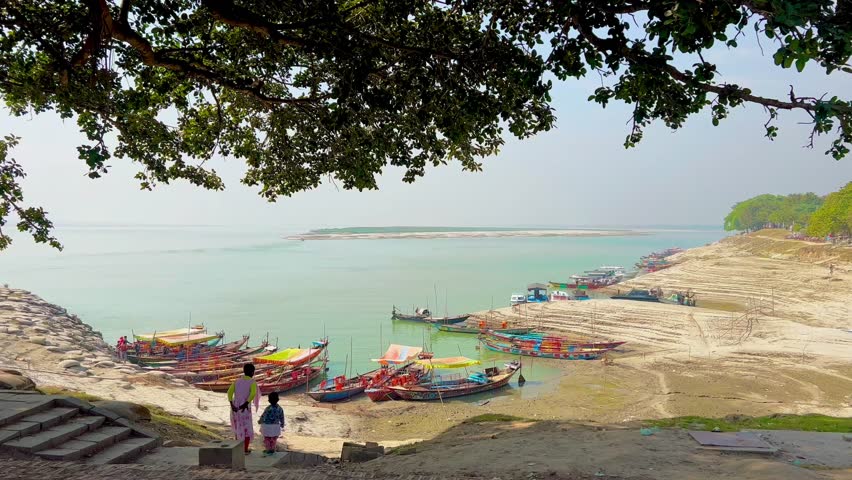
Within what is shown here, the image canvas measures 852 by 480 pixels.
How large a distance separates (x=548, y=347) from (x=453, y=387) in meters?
7.66

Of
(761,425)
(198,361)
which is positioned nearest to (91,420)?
(761,425)

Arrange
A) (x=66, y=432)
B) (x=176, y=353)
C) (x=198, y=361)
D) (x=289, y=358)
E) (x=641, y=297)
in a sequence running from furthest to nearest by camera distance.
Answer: (x=641, y=297) < (x=176, y=353) < (x=198, y=361) < (x=289, y=358) < (x=66, y=432)

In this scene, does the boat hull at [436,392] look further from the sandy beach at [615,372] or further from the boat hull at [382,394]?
the sandy beach at [615,372]

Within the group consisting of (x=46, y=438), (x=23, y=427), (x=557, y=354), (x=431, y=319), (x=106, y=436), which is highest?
(x=23, y=427)

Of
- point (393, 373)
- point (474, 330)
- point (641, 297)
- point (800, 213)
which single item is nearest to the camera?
point (393, 373)

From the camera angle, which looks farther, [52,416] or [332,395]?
[332,395]

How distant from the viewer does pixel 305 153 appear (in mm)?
8492

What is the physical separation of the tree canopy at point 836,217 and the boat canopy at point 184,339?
57.2 meters

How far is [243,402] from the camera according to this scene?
6.41 meters

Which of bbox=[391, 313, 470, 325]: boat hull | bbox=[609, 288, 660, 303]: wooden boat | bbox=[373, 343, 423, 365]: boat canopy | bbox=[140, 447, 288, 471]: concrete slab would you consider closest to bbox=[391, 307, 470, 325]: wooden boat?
bbox=[391, 313, 470, 325]: boat hull

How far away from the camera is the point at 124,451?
605cm

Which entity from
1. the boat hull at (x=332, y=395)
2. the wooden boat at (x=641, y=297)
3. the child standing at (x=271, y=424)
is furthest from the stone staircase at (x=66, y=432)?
the wooden boat at (x=641, y=297)

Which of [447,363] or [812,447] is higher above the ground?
[812,447]

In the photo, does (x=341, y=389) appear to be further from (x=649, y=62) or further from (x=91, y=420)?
(x=649, y=62)
